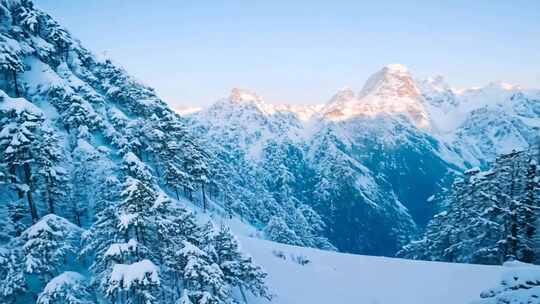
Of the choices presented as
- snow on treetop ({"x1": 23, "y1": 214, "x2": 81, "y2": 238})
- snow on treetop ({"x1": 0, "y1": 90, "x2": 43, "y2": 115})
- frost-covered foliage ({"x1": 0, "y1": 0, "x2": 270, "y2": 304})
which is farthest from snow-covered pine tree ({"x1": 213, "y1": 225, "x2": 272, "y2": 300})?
snow on treetop ({"x1": 0, "y1": 90, "x2": 43, "y2": 115})

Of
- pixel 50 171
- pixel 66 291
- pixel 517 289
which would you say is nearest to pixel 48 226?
pixel 66 291

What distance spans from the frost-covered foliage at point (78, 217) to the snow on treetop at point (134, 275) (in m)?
0.04

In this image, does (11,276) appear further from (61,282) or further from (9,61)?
(9,61)

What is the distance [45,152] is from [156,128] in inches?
715

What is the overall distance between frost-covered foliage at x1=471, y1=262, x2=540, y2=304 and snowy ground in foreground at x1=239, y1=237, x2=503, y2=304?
684 cm

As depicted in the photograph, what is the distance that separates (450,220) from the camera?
38.8m

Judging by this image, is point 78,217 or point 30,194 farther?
point 78,217

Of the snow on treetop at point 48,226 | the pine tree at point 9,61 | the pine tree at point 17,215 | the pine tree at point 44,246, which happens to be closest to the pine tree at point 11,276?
the pine tree at point 44,246

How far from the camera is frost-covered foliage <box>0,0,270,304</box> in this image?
1664cm

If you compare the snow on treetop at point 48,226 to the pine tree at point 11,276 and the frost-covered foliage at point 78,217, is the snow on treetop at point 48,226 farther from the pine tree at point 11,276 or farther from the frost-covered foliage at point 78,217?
the pine tree at point 11,276

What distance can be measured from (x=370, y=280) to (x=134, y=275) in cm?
1842

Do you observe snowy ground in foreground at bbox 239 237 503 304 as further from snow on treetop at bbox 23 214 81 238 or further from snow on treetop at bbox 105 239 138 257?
snow on treetop at bbox 23 214 81 238

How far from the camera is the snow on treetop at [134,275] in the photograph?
15648 mm

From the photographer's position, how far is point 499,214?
1226 inches
